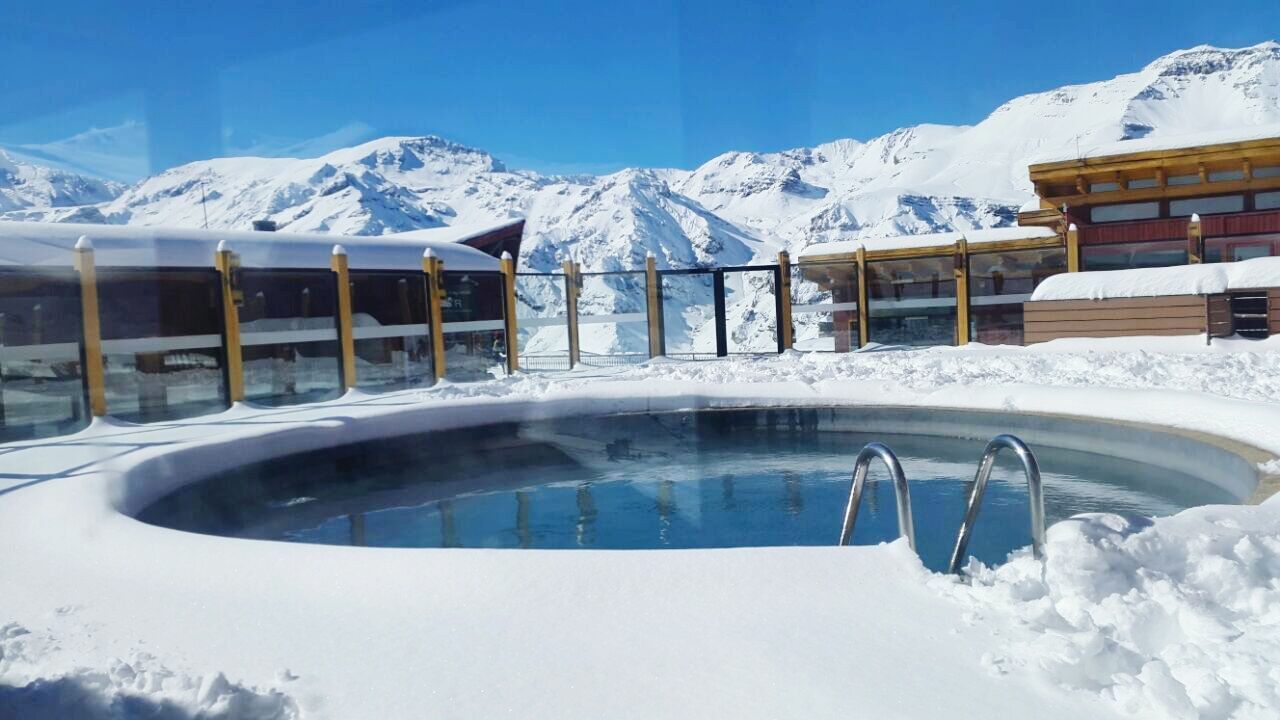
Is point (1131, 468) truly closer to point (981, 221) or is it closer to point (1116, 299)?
point (1116, 299)

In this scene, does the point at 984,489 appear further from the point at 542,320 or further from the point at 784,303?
the point at 784,303

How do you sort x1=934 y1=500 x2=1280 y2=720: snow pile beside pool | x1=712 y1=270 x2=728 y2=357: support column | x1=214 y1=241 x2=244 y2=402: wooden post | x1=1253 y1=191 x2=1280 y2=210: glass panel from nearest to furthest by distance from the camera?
1. x1=934 y1=500 x2=1280 y2=720: snow pile beside pool
2. x1=214 y1=241 x2=244 y2=402: wooden post
3. x1=712 y1=270 x2=728 y2=357: support column
4. x1=1253 y1=191 x2=1280 y2=210: glass panel

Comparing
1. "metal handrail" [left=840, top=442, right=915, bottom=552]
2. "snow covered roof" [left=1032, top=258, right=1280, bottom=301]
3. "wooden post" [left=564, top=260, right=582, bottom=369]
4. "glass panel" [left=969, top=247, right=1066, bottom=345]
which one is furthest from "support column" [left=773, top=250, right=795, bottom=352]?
"metal handrail" [left=840, top=442, right=915, bottom=552]

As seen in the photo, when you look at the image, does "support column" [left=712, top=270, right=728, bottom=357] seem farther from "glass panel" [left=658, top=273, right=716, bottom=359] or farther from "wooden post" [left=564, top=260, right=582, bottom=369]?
"wooden post" [left=564, top=260, right=582, bottom=369]

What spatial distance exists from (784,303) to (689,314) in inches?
54.3

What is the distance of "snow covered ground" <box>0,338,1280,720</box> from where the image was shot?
1514mm

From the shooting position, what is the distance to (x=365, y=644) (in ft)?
5.97

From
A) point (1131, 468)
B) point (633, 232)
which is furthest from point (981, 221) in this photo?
point (1131, 468)

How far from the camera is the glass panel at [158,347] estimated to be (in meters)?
6.61

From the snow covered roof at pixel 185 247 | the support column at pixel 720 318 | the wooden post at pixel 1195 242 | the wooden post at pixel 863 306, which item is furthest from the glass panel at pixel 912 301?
the snow covered roof at pixel 185 247

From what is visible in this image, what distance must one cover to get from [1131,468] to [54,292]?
7.44 metres

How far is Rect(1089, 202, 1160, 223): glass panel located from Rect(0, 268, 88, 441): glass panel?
12.6 meters

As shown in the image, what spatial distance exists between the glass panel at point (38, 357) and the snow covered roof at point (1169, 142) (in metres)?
12.0

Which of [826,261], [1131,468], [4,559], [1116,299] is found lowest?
[1131,468]
